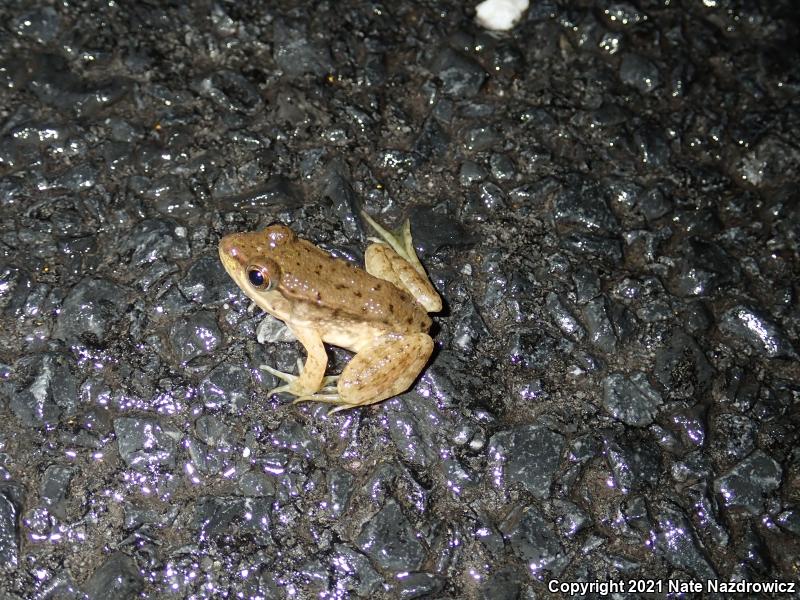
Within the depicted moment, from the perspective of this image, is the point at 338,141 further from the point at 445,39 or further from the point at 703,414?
the point at 703,414

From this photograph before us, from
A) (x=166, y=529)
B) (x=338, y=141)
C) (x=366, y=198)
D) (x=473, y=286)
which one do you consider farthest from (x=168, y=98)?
(x=166, y=529)

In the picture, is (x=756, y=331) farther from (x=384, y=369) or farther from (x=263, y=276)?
(x=263, y=276)

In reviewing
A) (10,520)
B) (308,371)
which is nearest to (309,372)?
(308,371)

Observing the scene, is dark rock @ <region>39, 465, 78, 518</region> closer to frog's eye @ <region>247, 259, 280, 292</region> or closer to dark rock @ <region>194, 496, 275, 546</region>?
dark rock @ <region>194, 496, 275, 546</region>

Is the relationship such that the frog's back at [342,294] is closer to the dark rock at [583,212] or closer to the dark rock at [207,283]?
the dark rock at [207,283]

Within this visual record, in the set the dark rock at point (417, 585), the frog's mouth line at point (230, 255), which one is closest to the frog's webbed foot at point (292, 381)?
the frog's mouth line at point (230, 255)

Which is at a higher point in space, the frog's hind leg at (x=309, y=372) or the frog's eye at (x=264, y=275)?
the frog's eye at (x=264, y=275)

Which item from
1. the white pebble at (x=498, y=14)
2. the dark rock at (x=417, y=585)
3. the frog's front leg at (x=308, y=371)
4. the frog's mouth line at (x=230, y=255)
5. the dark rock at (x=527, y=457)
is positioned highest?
the white pebble at (x=498, y=14)

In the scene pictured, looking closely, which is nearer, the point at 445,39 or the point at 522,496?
the point at 522,496
